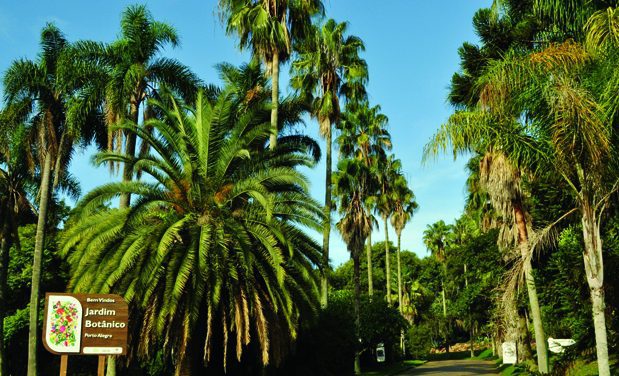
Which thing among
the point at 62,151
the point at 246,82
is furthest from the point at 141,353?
the point at 246,82

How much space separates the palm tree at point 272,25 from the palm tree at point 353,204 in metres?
10.6

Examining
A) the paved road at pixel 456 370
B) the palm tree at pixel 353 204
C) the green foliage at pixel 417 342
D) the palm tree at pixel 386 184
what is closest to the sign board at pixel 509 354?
the paved road at pixel 456 370

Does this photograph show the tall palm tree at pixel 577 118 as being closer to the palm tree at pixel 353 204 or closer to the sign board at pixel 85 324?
the sign board at pixel 85 324

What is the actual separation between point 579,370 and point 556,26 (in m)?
11.2

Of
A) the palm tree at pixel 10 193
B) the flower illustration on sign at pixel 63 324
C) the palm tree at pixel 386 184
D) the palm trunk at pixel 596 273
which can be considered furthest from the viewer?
the palm tree at pixel 386 184

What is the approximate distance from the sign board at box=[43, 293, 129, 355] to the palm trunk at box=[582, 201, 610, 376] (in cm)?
904

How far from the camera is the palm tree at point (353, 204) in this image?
35.1 metres

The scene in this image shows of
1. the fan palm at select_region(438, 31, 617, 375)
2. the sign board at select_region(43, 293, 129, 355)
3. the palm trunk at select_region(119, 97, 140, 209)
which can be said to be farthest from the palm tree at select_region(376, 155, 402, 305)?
the sign board at select_region(43, 293, 129, 355)

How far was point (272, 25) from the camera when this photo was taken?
24766 millimetres

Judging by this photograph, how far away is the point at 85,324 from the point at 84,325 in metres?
0.02

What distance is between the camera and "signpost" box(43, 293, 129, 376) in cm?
1102

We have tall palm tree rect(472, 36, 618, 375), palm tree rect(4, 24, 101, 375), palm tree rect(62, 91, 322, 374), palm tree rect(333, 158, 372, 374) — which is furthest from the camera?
palm tree rect(333, 158, 372, 374)

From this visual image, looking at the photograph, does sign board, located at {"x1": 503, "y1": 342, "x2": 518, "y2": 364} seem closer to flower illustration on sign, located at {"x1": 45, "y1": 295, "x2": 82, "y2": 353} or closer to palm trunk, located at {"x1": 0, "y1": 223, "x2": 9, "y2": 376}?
palm trunk, located at {"x1": 0, "y1": 223, "x2": 9, "y2": 376}

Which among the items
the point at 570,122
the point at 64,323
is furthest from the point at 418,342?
the point at 64,323
